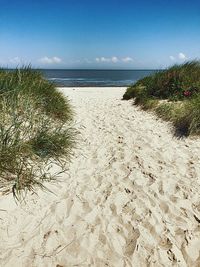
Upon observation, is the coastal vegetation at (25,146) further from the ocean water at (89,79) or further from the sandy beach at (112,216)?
the ocean water at (89,79)

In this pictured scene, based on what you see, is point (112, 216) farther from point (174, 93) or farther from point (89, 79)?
point (89, 79)

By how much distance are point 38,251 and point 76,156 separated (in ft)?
9.17

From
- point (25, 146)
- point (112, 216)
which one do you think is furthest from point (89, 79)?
point (112, 216)

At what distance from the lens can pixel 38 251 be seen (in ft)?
9.22

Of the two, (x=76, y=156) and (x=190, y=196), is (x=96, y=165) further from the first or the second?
(x=190, y=196)

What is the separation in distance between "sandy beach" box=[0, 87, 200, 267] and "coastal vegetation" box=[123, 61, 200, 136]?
2.75m

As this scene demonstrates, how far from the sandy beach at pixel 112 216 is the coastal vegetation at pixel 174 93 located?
108 inches

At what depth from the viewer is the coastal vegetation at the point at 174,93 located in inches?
321

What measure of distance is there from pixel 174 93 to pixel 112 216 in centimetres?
839

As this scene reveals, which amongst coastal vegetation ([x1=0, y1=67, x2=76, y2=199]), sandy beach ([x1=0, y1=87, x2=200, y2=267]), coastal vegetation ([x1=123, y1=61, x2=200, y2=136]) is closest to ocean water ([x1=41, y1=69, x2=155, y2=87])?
coastal vegetation ([x1=123, y1=61, x2=200, y2=136])

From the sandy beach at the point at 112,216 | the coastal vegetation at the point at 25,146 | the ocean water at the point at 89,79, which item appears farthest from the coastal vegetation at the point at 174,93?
the coastal vegetation at the point at 25,146

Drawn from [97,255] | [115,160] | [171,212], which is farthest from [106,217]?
[115,160]

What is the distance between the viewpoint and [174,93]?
10.8 meters

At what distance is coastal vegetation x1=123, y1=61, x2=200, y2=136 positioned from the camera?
816cm
